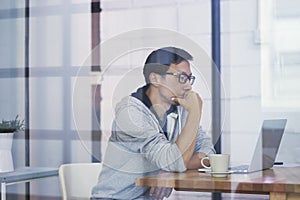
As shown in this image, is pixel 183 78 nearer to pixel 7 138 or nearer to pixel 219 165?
pixel 219 165

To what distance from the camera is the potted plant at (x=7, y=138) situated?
7.72 ft

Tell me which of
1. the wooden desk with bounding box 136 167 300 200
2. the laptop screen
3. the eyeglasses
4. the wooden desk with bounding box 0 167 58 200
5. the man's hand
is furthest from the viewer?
the wooden desk with bounding box 0 167 58 200

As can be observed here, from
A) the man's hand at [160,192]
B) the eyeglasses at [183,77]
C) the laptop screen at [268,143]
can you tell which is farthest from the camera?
the eyeglasses at [183,77]

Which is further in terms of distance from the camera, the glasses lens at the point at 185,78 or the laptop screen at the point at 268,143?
the glasses lens at the point at 185,78

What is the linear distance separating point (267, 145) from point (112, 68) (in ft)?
2.20

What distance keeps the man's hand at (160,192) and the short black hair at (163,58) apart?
44cm

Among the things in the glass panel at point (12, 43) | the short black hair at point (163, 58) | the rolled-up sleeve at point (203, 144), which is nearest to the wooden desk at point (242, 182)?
the rolled-up sleeve at point (203, 144)

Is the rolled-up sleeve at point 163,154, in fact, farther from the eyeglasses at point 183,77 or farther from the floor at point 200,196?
the eyeglasses at point 183,77

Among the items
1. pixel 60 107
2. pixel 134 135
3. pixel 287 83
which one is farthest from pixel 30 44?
pixel 287 83

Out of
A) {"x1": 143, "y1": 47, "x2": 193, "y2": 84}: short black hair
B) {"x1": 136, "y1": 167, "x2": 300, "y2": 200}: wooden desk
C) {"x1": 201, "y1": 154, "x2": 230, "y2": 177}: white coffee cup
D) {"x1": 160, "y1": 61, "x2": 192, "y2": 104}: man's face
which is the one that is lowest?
{"x1": 136, "y1": 167, "x2": 300, "y2": 200}: wooden desk

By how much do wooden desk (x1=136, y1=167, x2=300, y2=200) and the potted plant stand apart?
2.06 ft

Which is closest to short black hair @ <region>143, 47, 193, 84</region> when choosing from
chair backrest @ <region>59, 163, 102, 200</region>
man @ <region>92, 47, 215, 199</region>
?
man @ <region>92, 47, 215, 199</region>

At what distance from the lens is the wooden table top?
5.87ft

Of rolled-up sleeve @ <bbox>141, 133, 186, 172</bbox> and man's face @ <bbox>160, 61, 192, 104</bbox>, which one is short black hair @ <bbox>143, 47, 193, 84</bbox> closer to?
man's face @ <bbox>160, 61, 192, 104</bbox>
